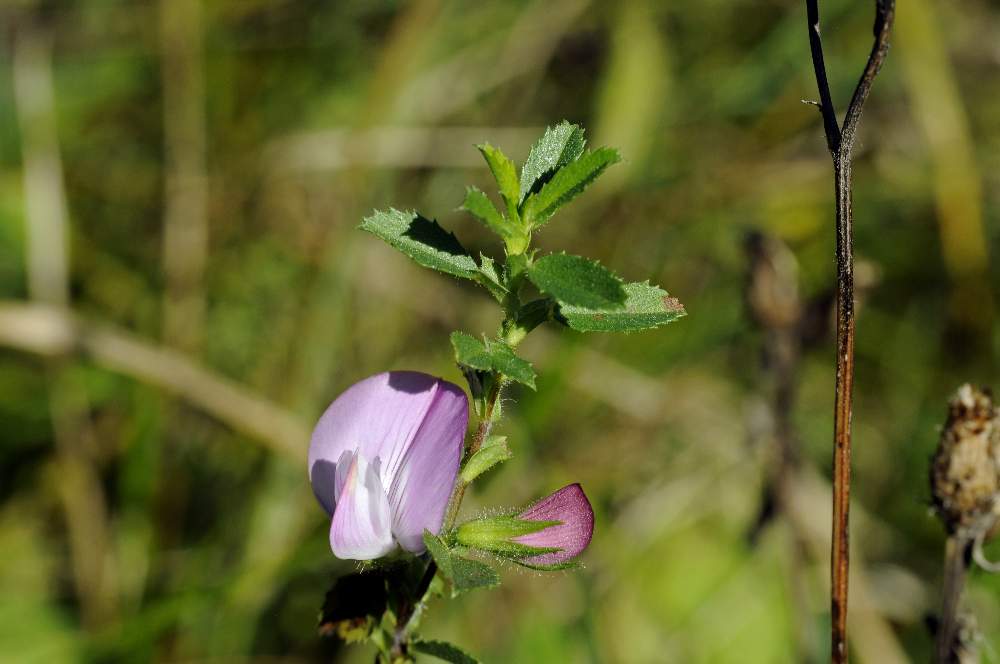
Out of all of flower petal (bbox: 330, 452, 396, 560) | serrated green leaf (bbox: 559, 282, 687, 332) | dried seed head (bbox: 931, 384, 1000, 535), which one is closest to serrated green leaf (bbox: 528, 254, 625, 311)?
serrated green leaf (bbox: 559, 282, 687, 332)

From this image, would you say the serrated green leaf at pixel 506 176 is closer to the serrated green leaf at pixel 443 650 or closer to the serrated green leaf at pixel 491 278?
the serrated green leaf at pixel 491 278

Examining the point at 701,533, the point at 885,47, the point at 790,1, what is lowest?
the point at 701,533

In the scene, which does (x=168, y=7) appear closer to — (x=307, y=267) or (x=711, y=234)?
(x=307, y=267)

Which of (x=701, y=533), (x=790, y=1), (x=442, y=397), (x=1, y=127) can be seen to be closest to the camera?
(x=442, y=397)

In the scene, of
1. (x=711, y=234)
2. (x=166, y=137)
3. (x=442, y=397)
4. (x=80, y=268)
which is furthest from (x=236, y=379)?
(x=442, y=397)

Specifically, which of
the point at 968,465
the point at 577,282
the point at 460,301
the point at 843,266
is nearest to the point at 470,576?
the point at 577,282

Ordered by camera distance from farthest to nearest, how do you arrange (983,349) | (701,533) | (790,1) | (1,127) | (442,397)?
(790,1), (1,127), (983,349), (701,533), (442,397)
